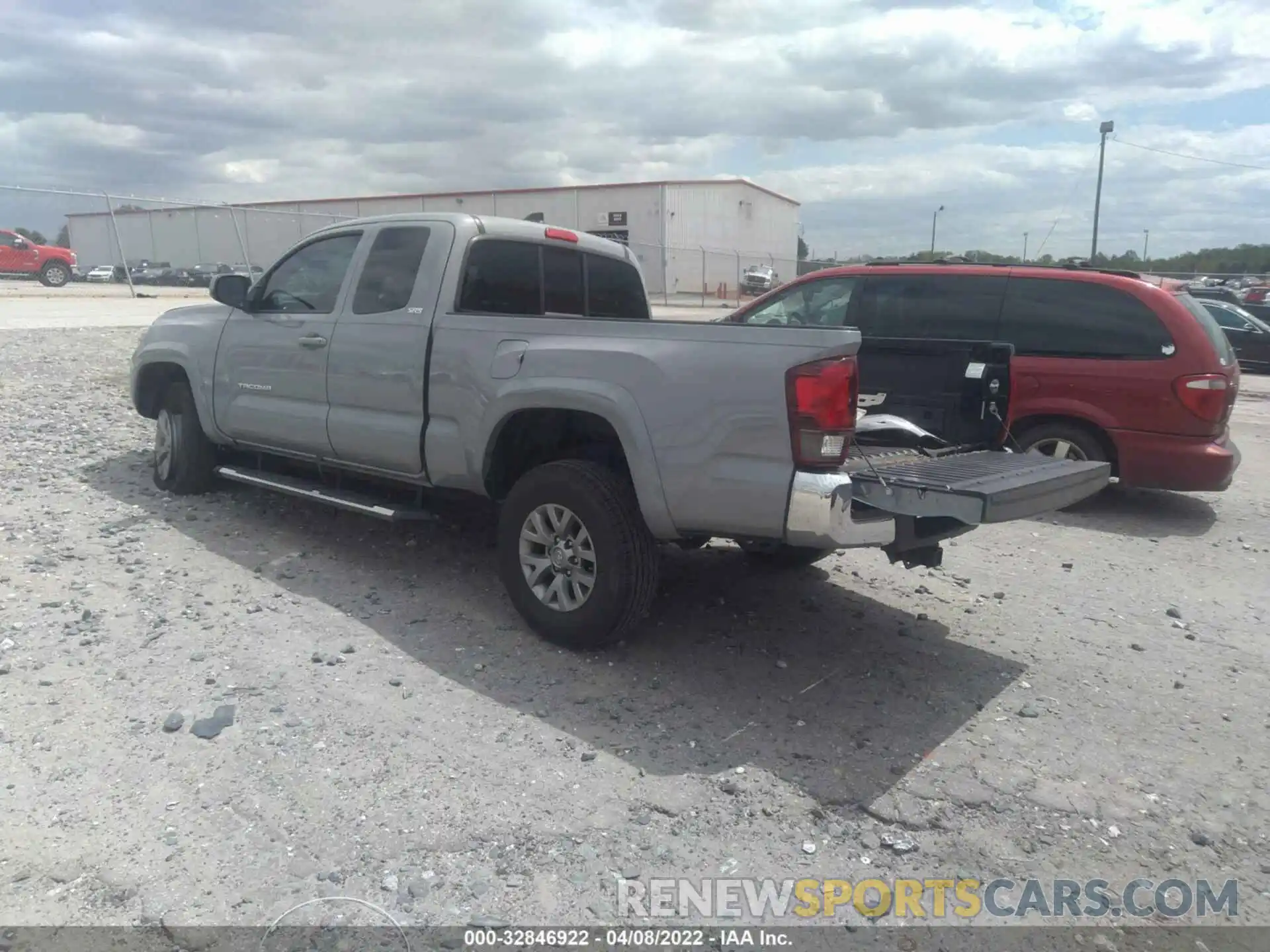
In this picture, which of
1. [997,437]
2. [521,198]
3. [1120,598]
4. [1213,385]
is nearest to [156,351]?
[997,437]

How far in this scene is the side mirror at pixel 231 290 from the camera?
6016 millimetres

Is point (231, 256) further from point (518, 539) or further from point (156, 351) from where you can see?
point (518, 539)

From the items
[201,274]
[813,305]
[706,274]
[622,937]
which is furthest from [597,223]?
[622,937]

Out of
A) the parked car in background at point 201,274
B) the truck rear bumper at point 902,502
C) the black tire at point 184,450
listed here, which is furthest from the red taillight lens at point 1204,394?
the parked car in background at point 201,274

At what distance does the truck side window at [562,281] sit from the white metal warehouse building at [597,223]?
29.2 m

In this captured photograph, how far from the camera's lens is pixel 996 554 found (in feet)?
21.0

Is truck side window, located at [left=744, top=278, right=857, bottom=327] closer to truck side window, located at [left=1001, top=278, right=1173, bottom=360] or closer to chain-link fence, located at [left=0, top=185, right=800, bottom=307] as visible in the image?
truck side window, located at [left=1001, top=278, right=1173, bottom=360]

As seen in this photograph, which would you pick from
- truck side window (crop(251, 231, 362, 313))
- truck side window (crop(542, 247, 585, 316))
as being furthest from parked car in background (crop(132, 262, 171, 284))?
truck side window (crop(542, 247, 585, 316))

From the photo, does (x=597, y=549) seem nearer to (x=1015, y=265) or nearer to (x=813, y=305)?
(x=813, y=305)

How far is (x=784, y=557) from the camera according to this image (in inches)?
218

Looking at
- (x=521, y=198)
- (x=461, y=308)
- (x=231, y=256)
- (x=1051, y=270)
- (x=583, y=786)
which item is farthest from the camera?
(x=521, y=198)

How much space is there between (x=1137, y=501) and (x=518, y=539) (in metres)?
5.79

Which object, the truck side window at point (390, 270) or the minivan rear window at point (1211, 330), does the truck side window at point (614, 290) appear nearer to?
the truck side window at point (390, 270)

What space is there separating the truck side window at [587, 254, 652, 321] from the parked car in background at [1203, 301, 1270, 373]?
16638 millimetres
